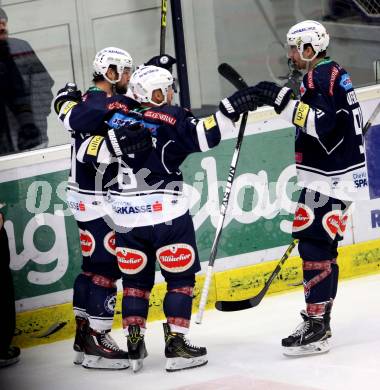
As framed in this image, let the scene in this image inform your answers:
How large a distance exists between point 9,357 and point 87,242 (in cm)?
71

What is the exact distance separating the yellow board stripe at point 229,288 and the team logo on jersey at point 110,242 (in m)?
0.75

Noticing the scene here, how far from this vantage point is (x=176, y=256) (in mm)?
5461

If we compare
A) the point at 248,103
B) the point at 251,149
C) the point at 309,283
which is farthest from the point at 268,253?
the point at 248,103

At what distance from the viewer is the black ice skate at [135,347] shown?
18.2ft

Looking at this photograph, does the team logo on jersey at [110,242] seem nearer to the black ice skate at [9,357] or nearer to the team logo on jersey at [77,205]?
the team logo on jersey at [77,205]

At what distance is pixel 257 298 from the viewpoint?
19.4ft

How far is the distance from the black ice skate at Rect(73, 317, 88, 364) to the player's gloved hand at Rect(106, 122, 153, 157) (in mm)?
926

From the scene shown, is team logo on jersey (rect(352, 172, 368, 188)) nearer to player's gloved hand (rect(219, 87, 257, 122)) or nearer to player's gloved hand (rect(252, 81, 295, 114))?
player's gloved hand (rect(252, 81, 295, 114))

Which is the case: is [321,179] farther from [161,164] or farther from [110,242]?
[110,242]

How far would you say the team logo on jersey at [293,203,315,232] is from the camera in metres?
5.62

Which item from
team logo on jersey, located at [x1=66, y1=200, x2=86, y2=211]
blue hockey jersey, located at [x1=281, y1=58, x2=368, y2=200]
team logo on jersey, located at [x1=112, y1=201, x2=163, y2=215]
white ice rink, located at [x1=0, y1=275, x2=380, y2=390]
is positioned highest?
blue hockey jersey, located at [x1=281, y1=58, x2=368, y2=200]

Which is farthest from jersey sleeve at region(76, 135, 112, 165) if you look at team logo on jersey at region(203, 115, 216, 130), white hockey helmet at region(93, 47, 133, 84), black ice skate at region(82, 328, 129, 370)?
black ice skate at region(82, 328, 129, 370)

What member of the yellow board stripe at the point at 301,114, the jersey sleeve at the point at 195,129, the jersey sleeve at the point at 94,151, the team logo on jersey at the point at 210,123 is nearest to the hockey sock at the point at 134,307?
the jersey sleeve at the point at 94,151

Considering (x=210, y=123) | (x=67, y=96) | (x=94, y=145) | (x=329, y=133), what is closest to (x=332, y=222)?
(x=329, y=133)
